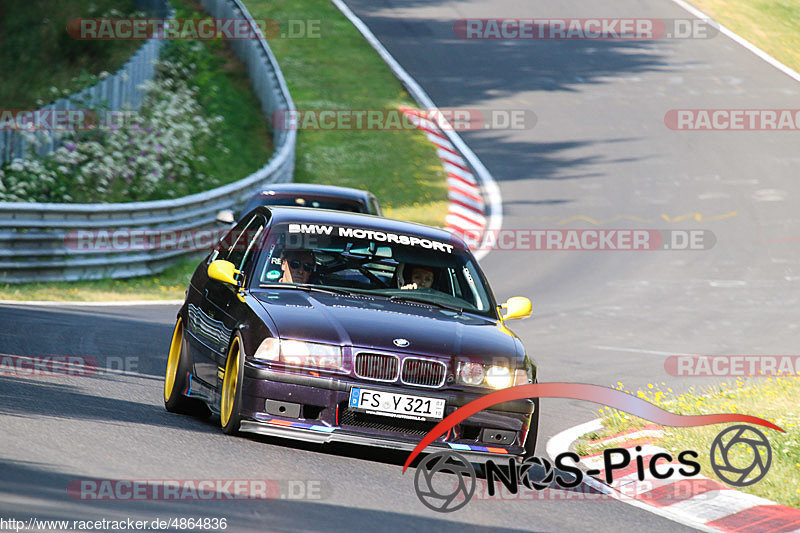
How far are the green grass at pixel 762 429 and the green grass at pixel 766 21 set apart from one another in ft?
99.8

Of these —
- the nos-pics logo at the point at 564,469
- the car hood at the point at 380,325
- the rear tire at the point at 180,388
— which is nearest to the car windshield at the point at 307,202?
the rear tire at the point at 180,388

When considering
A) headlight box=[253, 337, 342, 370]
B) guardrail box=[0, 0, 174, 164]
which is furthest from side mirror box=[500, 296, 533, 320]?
guardrail box=[0, 0, 174, 164]

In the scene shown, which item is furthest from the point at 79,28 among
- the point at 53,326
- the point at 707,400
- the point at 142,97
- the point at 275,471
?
the point at 275,471

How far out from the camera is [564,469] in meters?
8.76

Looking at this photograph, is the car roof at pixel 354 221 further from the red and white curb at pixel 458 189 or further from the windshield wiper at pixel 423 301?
the red and white curb at pixel 458 189

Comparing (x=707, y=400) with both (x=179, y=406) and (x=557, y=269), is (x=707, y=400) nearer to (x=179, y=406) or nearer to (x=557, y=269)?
(x=179, y=406)

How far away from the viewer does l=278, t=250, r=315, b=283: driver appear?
29.0 ft

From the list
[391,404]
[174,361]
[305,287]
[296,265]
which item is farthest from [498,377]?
[174,361]

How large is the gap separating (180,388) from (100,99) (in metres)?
16.4

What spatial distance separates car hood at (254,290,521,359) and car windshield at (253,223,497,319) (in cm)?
24

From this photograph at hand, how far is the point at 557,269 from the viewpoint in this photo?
75.9ft

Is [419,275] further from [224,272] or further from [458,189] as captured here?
[458,189]

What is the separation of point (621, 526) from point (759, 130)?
95.5ft

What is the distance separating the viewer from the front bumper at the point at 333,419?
7629 millimetres
